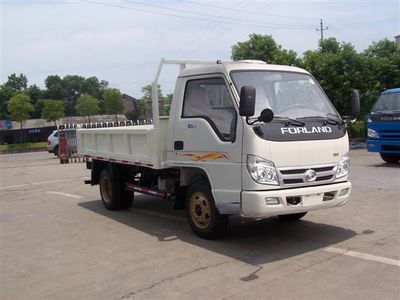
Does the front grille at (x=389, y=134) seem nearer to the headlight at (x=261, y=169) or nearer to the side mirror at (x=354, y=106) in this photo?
the side mirror at (x=354, y=106)

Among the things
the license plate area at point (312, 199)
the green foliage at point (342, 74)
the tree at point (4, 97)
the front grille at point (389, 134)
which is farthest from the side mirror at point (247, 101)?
the tree at point (4, 97)

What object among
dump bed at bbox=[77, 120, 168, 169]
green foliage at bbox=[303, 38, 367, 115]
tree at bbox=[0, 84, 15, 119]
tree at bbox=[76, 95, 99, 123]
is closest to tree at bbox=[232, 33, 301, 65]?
green foliage at bbox=[303, 38, 367, 115]

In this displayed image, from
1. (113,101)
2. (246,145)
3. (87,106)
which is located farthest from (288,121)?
(87,106)

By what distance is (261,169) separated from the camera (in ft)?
19.4

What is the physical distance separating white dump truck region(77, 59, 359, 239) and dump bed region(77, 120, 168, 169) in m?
0.02

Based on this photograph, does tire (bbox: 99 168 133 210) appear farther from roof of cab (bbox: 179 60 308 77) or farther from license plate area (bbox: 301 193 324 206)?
license plate area (bbox: 301 193 324 206)

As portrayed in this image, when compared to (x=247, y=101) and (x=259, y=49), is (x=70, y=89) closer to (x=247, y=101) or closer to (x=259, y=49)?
(x=259, y=49)

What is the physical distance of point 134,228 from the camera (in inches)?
313

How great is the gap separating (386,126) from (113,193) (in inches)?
319

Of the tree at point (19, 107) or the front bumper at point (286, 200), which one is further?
the tree at point (19, 107)

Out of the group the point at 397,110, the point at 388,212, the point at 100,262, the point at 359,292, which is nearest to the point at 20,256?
the point at 100,262

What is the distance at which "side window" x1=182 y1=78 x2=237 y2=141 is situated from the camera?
250 inches

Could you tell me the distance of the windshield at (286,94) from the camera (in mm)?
6438

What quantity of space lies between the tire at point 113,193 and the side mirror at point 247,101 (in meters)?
4.42
